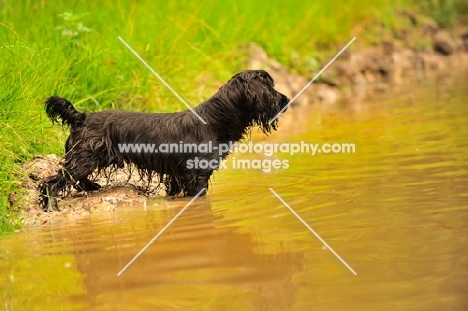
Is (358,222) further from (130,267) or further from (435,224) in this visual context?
(130,267)

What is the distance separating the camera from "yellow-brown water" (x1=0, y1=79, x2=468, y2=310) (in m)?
3.25

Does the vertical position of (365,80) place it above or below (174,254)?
above

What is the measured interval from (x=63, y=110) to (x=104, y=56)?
6.47ft

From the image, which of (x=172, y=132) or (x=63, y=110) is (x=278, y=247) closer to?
(x=172, y=132)

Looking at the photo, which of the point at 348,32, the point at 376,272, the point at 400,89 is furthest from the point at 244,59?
the point at 376,272

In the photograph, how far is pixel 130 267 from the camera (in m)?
3.79

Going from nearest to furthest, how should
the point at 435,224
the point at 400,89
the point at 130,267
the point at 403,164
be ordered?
the point at 130,267, the point at 435,224, the point at 403,164, the point at 400,89

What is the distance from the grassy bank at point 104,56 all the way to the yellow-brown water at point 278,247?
0.94 metres

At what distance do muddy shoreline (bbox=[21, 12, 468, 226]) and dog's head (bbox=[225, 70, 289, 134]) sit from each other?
948 mm

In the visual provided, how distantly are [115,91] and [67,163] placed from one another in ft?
6.34

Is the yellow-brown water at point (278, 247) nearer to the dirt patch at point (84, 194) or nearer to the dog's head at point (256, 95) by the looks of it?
the dirt patch at point (84, 194)

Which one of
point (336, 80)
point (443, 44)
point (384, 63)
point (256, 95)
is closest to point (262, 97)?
point (256, 95)

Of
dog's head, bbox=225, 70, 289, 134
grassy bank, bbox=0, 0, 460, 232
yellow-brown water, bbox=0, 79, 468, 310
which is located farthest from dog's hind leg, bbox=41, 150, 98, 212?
dog's head, bbox=225, 70, 289, 134

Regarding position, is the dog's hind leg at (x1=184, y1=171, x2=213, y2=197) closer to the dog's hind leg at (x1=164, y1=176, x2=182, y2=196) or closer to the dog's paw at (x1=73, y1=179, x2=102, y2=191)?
the dog's hind leg at (x1=164, y1=176, x2=182, y2=196)
